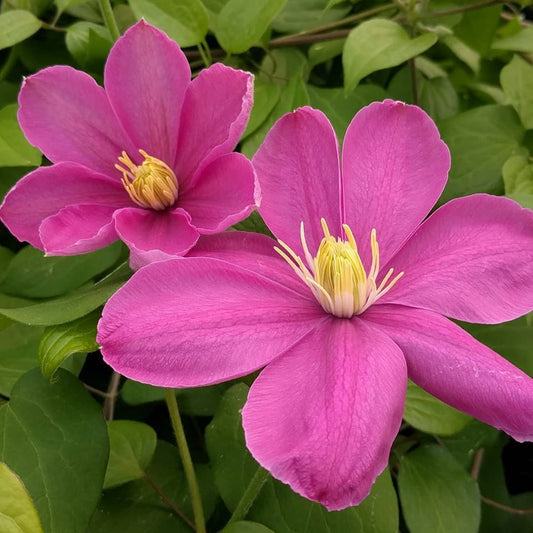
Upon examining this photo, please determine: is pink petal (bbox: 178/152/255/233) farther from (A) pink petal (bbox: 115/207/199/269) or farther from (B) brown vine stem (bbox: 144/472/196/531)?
(B) brown vine stem (bbox: 144/472/196/531)

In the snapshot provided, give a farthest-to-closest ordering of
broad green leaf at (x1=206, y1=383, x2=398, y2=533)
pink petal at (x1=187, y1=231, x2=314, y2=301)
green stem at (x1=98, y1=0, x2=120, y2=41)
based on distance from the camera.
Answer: green stem at (x1=98, y1=0, x2=120, y2=41) → broad green leaf at (x1=206, y1=383, x2=398, y2=533) → pink petal at (x1=187, y1=231, x2=314, y2=301)

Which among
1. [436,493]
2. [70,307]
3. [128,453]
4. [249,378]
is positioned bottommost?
[436,493]

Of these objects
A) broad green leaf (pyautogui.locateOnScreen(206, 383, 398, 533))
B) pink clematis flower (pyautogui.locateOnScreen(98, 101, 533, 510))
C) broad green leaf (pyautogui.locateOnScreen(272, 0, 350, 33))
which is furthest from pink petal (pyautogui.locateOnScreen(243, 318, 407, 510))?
broad green leaf (pyautogui.locateOnScreen(272, 0, 350, 33))

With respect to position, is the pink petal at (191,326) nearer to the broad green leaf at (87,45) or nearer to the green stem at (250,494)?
the green stem at (250,494)

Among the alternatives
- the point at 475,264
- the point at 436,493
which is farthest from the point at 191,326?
the point at 436,493

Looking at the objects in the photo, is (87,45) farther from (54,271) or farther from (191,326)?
(191,326)

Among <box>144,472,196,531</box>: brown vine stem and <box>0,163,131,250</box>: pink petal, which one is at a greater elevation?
<box>0,163,131,250</box>: pink petal
